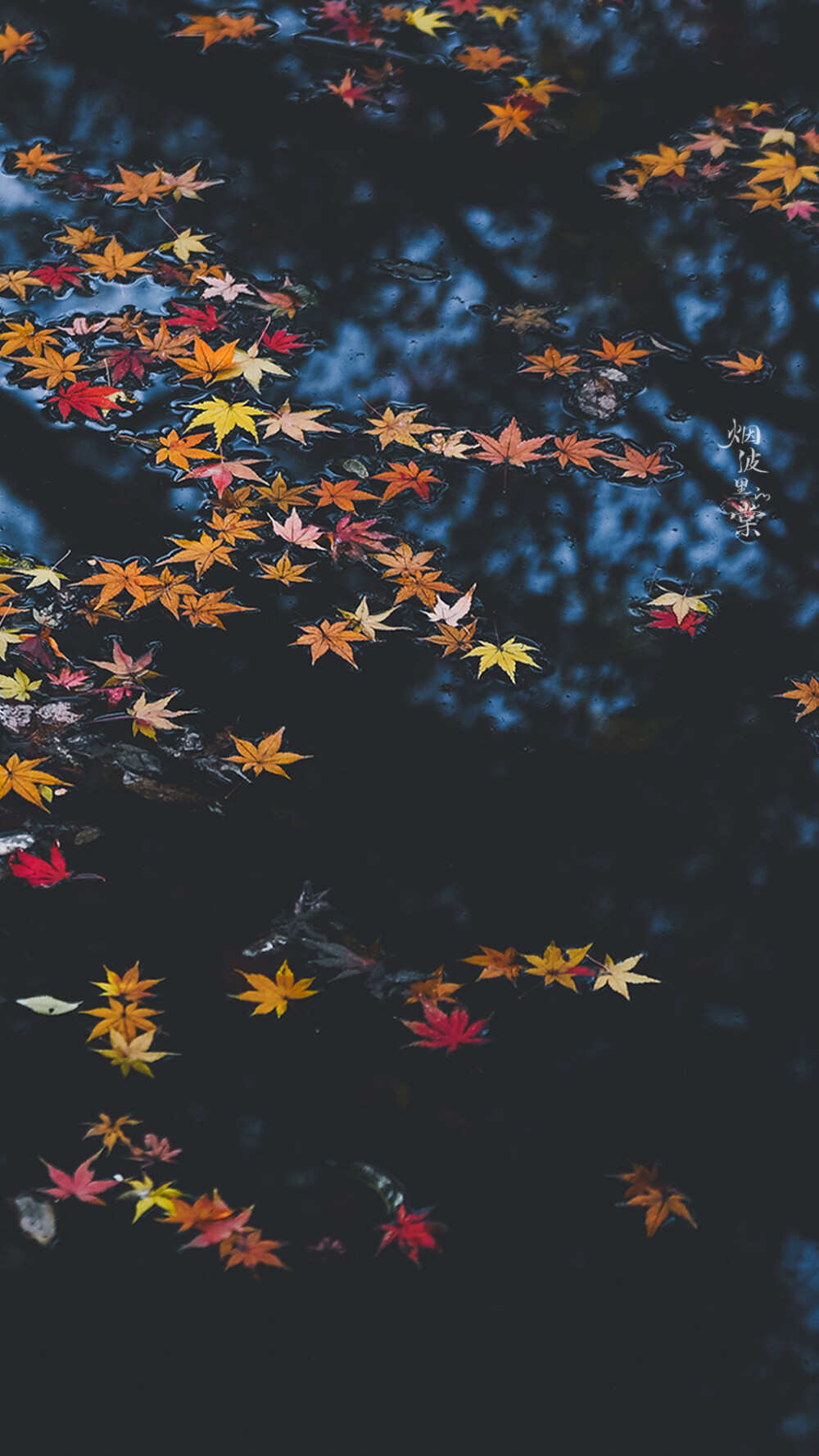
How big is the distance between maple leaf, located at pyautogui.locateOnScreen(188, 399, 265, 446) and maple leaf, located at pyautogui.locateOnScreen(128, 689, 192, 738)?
1052 mm

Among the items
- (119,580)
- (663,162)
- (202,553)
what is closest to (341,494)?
(202,553)

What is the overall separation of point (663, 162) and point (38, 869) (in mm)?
3987

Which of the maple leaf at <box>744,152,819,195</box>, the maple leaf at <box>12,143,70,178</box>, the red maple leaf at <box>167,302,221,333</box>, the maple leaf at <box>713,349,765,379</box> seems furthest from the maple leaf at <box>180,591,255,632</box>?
the maple leaf at <box>744,152,819,195</box>

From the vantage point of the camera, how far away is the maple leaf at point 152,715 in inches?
103

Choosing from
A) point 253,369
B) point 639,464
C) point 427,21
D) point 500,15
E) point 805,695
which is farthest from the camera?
point 500,15

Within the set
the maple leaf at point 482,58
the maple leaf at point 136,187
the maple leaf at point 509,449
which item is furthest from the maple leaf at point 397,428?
the maple leaf at point 482,58

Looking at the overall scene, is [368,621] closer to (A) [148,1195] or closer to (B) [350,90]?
(A) [148,1195]

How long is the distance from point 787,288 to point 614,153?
1.13 meters

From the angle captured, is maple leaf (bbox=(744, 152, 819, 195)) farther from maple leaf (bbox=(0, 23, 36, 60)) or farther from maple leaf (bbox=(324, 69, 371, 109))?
maple leaf (bbox=(0, 23, 36, 60))

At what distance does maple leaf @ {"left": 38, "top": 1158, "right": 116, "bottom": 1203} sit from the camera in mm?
1927

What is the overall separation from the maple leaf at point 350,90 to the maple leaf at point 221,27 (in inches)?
23.0

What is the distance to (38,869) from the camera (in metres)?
2.36

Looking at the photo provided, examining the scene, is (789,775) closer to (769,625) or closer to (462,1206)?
(769,625)

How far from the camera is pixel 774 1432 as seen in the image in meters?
1.77
